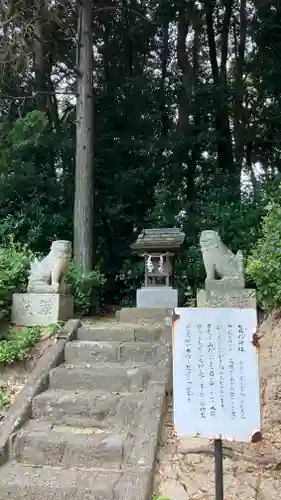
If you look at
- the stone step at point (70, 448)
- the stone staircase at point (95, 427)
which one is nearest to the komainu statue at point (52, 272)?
the stone staircase at point (95, 427)

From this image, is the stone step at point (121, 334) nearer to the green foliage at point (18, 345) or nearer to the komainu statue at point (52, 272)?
the green foliage at point (18, 345)

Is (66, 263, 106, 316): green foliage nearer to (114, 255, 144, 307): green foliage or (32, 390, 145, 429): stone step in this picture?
(32, 390, 145, 429): stone step

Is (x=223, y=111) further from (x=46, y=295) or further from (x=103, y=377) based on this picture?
(x=103, y=377)

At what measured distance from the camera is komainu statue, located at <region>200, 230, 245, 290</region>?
564 centimetres

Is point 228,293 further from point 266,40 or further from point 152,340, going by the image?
point 266,40


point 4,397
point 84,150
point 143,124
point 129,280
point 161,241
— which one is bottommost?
point 4,397

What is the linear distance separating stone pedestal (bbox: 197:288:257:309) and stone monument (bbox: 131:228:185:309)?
5.87 feet

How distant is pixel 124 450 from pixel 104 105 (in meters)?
9.80

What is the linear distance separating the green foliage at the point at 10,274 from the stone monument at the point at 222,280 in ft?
8.11

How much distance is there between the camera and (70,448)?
3.58 metres

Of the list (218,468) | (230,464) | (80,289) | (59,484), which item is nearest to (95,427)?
(59,484)

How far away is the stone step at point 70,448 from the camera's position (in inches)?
138

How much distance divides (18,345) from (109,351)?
3.55 feet

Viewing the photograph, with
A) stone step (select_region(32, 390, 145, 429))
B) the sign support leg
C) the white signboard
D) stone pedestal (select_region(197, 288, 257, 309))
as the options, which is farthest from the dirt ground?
stone pedestal (select_region(197, 288, 257, 309))
